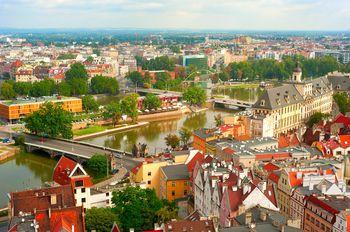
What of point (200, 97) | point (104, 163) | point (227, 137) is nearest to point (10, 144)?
point (104, 163)

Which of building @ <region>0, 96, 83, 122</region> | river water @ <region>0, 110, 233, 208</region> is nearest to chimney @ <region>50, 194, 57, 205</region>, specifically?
river water @ <region>0, 110, 233, 208</region>

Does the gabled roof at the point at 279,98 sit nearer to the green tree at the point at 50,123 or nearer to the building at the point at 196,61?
the green tree at the point at 50,123

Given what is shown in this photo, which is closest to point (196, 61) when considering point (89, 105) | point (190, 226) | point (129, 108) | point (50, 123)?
point (89, 105)

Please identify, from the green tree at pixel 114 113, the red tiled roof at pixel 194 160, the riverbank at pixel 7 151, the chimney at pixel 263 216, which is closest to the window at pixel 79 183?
the red tiled roof at pixel 194 160

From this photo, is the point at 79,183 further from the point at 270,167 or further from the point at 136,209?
the point at 270,167

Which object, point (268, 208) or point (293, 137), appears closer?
point (268, 208)

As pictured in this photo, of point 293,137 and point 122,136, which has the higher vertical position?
point 293,137

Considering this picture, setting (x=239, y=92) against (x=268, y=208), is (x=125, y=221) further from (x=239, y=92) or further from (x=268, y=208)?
(x=239, y=92)
